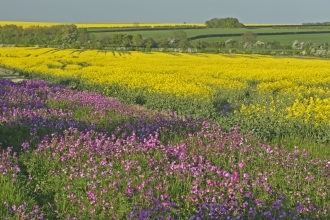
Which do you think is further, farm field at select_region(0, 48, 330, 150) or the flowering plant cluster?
farm field at select_region(0, 48, 330, 150)

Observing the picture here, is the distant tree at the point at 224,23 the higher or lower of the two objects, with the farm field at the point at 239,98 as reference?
higher

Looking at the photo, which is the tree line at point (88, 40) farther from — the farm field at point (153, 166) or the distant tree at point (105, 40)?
the farm field at point (153, 166)

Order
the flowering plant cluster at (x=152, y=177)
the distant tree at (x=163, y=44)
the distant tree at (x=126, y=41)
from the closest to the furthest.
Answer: the flowering plant cluster at (x=152, y=177) < the distant tree at (x=126, y=41) < the distant tree at (x=163, y=44)

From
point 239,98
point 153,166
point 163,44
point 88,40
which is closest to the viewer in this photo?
point 153,166

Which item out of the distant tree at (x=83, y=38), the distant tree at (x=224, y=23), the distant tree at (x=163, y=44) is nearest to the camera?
the distant tree at (x=163, y=44)

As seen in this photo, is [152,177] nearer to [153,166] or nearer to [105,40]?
[153,166]

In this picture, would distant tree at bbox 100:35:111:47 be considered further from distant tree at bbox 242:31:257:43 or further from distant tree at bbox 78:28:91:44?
distant tree at bbox 242:31:257:43

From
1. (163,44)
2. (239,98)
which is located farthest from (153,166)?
(163,44)

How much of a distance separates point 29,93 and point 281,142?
7950 mm

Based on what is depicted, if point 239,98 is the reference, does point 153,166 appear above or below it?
above

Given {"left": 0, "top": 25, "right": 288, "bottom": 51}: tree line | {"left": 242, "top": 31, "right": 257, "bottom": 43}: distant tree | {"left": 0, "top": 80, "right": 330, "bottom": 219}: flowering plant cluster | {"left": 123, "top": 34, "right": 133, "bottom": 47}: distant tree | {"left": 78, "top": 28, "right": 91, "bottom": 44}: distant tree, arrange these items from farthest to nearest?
1. {"left": 242, "top": 31, "right": 257, "bottom": 43}: distant tree
2. {"left": 78, "top": 28, "right": 91, "bottom": 44}: distant tree
3. {"left": 123, "top": 34, "right": 133, "bottom": 47}: distant tree
4. {"left": 0, "top": 25, "right": 288, "bottom": 51}: tree line
5. {"left": 0, "top": 80, "right": 330, "bottom": 219}: flowering plant cluster

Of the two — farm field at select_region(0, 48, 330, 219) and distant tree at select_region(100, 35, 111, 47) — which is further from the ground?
farm field at select_region(0, 48, 330, 219)

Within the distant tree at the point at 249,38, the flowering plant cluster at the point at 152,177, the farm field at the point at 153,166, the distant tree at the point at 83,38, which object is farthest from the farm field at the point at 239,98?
the distant tree at the point at 249,38

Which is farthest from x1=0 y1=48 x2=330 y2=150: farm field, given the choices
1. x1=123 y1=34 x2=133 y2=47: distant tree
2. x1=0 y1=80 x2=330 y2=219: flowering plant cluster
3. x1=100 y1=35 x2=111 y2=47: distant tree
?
x1=100 y1=35 x2=111 y2=47: distant tree
